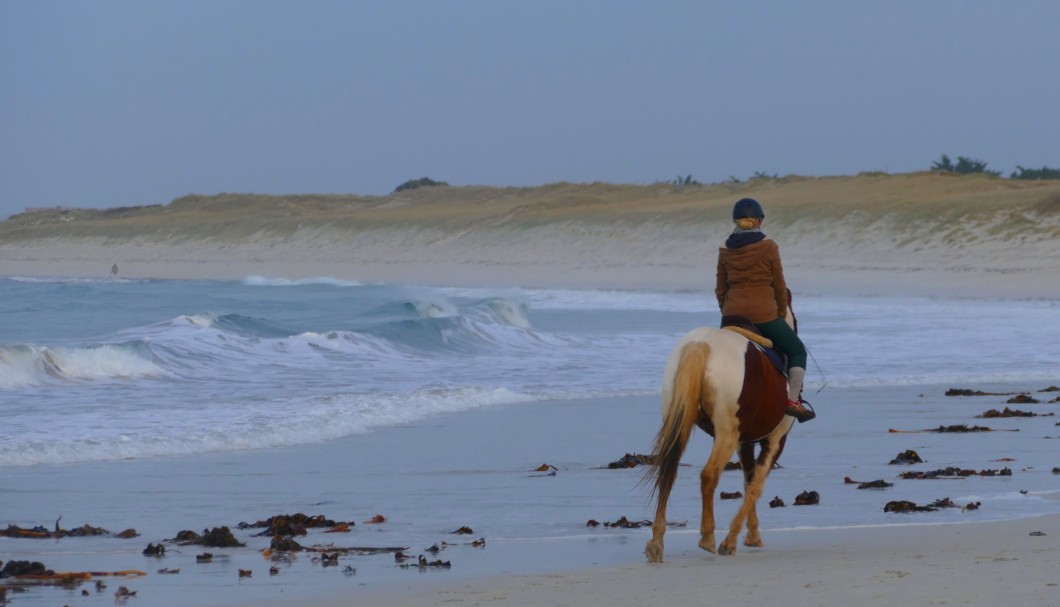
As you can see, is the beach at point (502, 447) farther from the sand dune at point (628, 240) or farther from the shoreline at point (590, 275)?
the sand dune at point (628, 240)

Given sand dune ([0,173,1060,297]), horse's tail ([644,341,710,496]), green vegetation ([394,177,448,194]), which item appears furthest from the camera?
green vegetation ([394,177,448,194])

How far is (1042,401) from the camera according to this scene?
46.4 feet

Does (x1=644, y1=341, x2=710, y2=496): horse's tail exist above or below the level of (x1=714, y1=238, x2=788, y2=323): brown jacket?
below

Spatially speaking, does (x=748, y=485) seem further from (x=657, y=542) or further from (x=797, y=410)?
(x=657, y=542)

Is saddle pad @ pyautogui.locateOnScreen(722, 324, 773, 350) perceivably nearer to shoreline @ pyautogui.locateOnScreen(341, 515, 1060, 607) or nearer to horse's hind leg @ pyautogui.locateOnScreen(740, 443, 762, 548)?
horse's hind leg @ pyautogui.locateOnScreen(740, 443, 762, 548)

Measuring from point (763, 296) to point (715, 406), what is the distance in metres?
0.76

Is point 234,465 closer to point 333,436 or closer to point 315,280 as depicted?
point 333,436

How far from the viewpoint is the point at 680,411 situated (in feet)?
22.6

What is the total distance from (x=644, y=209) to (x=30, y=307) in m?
33.7

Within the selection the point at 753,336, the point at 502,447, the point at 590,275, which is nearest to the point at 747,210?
the point at 753,336

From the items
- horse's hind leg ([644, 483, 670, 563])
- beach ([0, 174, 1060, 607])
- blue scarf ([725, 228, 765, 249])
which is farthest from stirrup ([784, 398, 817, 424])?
horse's hind leg ([644, 483, 670, 563])

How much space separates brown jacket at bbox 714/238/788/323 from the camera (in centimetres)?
741

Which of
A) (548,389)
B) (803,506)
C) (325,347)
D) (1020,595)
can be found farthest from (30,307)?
(1020,595)

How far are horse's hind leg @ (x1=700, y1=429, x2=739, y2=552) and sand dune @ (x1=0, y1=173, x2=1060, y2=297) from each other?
30090mm
